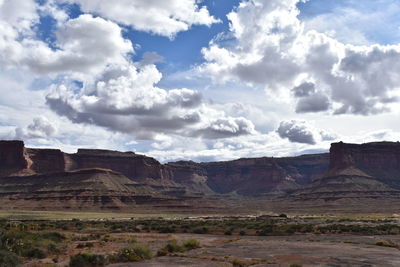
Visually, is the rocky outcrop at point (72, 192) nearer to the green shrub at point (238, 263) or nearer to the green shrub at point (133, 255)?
the green shrub at point (133, 255)

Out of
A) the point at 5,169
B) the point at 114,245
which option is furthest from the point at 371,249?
the point at 5,169

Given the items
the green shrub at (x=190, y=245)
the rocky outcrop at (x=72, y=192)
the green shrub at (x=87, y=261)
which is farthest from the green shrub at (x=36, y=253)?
the rocky outcrop at (x=72, y=192)

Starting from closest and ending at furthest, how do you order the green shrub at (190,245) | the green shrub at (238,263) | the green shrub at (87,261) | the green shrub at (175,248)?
the green shrub at (87,261) → the green shrub at (238,263) → the green shrub at (175,248) → the green shrub at (190,245)

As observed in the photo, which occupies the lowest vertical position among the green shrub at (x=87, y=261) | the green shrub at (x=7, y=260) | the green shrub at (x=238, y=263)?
the green shrub at (x=238, y=263)

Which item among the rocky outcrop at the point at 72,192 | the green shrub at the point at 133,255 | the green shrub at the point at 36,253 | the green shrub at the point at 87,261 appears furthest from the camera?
the rocky outcrop at the point at 72,192

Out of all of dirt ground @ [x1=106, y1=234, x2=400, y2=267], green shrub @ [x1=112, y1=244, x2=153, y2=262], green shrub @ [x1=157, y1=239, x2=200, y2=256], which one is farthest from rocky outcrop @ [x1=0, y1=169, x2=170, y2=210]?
green shrub @ [x1=112, y1=244, x2=153, y2=262]

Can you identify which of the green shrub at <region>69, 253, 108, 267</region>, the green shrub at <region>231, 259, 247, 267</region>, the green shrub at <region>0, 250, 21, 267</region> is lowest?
the green shrub at <region>231, 259, 247, 267</region>

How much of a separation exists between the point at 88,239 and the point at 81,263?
19786mm

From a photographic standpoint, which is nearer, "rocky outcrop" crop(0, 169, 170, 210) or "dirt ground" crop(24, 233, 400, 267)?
"dirt ground" crop(24, 233, 400, 267)

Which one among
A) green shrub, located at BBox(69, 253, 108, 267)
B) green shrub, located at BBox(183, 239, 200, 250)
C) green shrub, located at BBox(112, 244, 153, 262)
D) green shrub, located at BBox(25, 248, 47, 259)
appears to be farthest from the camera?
green shrub, located at BBox(183, 239, 200, 250)

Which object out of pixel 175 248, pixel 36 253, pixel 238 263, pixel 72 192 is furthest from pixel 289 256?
pixel 72 192

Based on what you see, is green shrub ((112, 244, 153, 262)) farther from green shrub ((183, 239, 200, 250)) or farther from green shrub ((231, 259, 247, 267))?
green shrub ((183, 239, 200, 250))

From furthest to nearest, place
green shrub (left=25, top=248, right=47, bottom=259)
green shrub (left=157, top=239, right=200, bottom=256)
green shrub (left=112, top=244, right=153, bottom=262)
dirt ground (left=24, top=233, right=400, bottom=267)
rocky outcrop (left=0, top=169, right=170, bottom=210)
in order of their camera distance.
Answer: rocky outcrop (left=0, top=169, right=170, bottom=210) < green shrub (left=157, top=239, right=200, bottom=256) < green shrub (left=25, top=248, right=47, bottom=259) < green shrub (left=112, top=244, right=153, bottom=262) < dirt ground (left=24, top=233, right=400, bottom=267)

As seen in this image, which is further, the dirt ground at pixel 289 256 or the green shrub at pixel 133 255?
the green shrub at pixel 133 255
